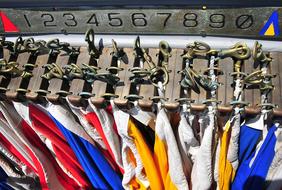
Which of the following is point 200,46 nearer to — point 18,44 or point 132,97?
point 132,97

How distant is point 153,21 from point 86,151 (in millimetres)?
445

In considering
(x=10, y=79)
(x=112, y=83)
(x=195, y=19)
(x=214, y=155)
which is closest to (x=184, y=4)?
(x=195, y=19)

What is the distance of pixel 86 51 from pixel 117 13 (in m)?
0.15

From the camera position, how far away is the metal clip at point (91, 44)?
1144mm

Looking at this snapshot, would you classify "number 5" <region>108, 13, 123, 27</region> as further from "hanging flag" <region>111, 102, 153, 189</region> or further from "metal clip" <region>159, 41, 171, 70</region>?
"hanging flag" <region>111, 102, 153, 189</region>

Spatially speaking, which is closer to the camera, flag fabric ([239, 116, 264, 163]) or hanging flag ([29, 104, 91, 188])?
flag fabric ([239, 116, 264, 163])

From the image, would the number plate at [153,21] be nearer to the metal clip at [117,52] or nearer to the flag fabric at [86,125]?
the metal clip at [117,52]

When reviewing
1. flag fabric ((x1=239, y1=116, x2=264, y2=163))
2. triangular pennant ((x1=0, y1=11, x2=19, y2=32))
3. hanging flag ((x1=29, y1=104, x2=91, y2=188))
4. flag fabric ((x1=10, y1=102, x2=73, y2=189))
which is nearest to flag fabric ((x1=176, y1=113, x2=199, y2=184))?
flag fabric ((x1=239, y1=116, x2=264, y2=163))

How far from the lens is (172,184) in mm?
1175

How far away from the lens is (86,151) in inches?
48.5

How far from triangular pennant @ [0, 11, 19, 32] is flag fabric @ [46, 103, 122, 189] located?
1.07 ft

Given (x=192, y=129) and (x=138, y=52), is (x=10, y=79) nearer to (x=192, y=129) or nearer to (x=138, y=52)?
(x=138, y=52)

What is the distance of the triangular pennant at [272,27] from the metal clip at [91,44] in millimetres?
483

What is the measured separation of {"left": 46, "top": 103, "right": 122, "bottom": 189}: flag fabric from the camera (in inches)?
45.1
